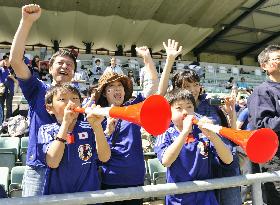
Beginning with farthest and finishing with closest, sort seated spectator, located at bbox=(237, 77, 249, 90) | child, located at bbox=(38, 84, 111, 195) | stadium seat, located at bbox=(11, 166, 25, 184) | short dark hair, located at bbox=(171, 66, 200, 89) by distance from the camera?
seated spectator, located at bbox=(237, 77, 249, 90) < stadium seat, located at bbox=(11, 166, 25, 184) < short dark hair, located at bbox=(171, 66, 200, 89) < child, located at bbox=(38, 84, 111, 195)

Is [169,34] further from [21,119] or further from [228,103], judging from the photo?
[228,103]

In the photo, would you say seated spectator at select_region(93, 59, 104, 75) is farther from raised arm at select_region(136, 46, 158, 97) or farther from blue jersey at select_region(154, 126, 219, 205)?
blue jersey at select_region(154, 126, 219, 205)

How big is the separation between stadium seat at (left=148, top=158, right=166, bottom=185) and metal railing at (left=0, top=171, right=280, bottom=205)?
242 centimetres

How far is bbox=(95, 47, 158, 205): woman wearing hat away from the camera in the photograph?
6.36ft

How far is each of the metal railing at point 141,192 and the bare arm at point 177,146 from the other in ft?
0.74

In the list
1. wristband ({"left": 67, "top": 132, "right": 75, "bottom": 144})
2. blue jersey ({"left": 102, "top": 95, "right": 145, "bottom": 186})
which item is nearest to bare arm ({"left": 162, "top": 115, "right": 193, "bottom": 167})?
blue jersey ({"left": 102, "top": 95, "right": 145, "bottom": 186})

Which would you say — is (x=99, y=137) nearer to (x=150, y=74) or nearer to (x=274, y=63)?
(x=150, y=74)

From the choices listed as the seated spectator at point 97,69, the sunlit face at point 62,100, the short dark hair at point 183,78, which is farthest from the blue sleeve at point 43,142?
the seated spectator at point 97,69

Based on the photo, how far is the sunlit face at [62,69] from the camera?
6.76 ft

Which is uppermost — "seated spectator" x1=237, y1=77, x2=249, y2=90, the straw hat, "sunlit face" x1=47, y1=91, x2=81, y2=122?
"seated spectator" x1=237, y1=77, x2=249, y2=90

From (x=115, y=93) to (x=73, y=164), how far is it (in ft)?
1.86

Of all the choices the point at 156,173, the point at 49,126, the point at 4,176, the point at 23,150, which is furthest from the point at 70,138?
the point at 23,150

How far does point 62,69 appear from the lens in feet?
6.78

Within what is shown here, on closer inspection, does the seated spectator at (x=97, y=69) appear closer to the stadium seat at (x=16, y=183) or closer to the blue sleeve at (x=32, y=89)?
the stadium seat at (x=16, y=183)
